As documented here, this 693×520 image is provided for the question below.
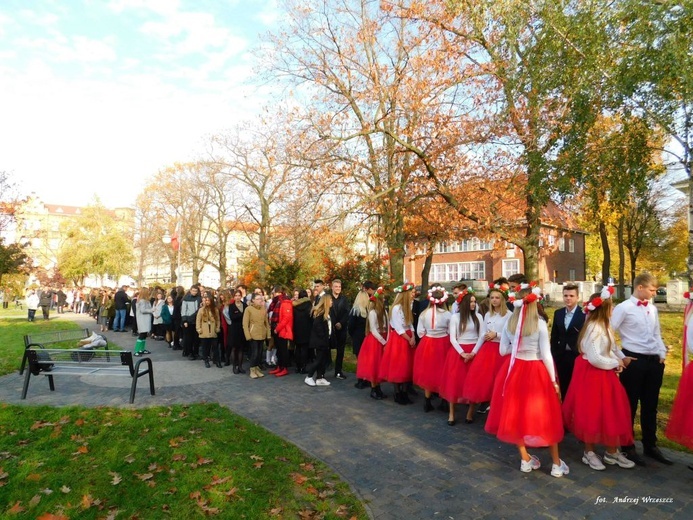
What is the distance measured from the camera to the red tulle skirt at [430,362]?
7379 millimetres

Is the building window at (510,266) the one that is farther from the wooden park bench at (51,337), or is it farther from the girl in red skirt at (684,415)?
the girl in red skirt at (684,415)

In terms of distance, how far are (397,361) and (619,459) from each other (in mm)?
3510

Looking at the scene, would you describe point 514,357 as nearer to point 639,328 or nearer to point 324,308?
point 639,328

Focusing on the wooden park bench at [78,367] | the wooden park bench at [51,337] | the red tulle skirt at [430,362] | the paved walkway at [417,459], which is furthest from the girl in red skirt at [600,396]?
the wooden park bench at [51,337]

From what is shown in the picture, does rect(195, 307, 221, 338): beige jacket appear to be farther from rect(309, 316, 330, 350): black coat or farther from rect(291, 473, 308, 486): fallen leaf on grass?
rect(291, 473, 308, 486): fallen leaf on grass

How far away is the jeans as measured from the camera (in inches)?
744

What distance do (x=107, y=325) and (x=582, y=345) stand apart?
19715 mm

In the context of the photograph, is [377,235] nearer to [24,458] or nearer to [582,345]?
[582,345]

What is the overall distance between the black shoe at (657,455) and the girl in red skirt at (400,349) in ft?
11.5

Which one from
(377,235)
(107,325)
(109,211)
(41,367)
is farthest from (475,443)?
(109,211)

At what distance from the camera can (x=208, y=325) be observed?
37.5 feet

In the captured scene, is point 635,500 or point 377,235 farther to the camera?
point 377,235

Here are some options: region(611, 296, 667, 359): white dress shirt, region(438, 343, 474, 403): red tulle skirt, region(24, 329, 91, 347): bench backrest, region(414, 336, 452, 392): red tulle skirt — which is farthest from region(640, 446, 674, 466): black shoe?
region(24, 329, 91, 347): bench backrest

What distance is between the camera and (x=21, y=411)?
6980 millimetres
